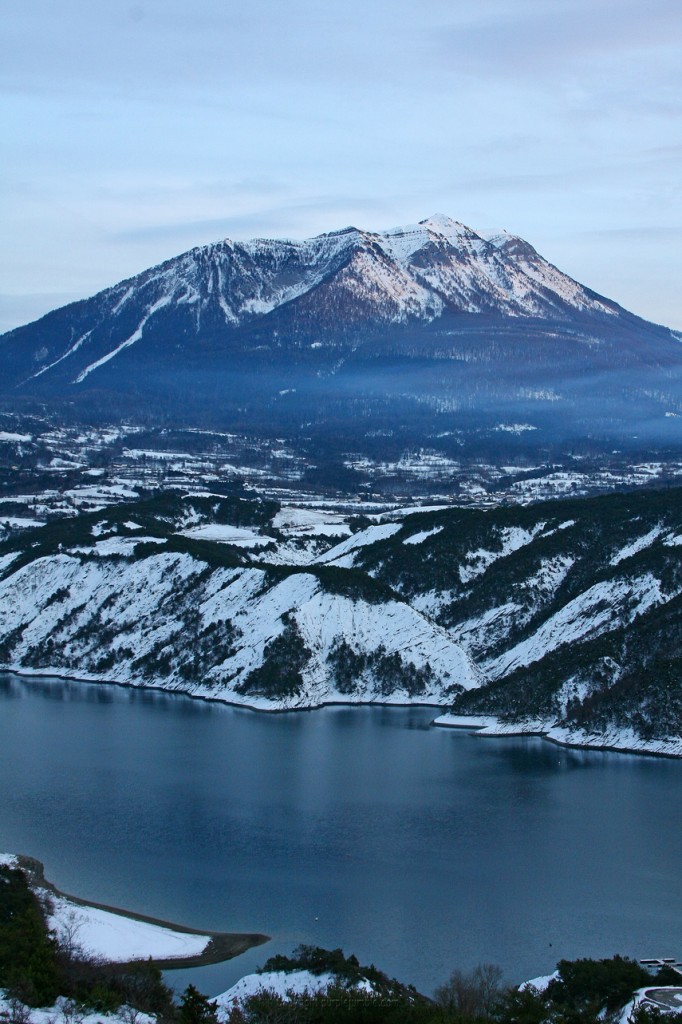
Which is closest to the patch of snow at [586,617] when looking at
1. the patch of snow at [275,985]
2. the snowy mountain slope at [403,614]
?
the snowy mountain slope at [403,614]

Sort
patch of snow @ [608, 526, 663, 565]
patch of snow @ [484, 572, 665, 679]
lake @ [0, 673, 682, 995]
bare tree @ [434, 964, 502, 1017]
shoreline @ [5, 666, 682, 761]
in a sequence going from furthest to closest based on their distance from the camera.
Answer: patch of snow @ [608, 526, 663, 565] → patch of snow @ [484, 572, 665, 679] → shoreline @ [5, 666, 682, 761] → lake @ [0, 673, 682, 995] → bare tree @ [434, 964, 502, 1017]

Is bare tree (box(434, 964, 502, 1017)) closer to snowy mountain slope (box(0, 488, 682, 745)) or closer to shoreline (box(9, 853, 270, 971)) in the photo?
shoreline (box(9, 853, 270, 971))

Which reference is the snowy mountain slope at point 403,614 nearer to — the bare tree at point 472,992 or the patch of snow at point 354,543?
the patch of snow at point 354,543

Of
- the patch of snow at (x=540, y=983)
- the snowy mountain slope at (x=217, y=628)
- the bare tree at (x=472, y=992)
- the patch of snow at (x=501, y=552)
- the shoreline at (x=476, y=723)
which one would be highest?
the patch of snow at (x=501, y=552)

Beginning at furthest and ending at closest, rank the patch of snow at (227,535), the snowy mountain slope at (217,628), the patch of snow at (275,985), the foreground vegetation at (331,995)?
the patch of snow at (227,535) → the snowy mountain slope at (217,628) → the patch of snow at (275,985) → the foreground vegetation at (331,995)

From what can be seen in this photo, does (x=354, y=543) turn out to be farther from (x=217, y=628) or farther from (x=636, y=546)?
(x=636, y=546)

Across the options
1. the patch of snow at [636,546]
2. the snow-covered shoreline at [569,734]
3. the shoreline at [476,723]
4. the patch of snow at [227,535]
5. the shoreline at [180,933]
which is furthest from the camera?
the patch of snow at [227,535]

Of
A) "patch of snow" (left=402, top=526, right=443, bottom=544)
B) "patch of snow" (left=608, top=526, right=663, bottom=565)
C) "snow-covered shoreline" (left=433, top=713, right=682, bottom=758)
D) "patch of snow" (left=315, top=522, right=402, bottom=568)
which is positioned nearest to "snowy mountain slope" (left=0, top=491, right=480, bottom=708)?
"snow-covered shoreline" (left=433, top=713, right=682, bottom=758)

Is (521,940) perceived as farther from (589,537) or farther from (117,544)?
(117,544)
